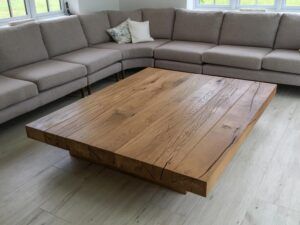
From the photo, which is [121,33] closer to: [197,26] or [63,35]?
[63,35]

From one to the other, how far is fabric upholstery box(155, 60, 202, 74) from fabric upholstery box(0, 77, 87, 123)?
1.05 m

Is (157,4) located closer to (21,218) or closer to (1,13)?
(1,13)

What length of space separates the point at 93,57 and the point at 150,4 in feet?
5.64

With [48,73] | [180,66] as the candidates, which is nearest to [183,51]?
[180,66]

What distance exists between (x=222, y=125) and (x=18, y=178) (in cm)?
143

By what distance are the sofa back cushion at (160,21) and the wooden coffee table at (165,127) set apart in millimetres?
1807

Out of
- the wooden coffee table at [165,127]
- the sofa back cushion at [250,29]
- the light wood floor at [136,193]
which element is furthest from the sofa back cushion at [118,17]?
the light wood floor at [136,193]

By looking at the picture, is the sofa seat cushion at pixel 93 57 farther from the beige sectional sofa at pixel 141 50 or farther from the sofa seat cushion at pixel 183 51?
the sofa seat cushion at pixel 183 51

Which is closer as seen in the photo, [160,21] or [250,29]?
[250,29]

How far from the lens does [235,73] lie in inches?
137

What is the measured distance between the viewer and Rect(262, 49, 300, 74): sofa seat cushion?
3150mm

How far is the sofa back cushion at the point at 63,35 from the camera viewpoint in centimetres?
353

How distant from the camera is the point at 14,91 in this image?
2.61 meters

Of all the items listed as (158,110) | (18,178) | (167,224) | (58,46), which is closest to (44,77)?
(58,46)
